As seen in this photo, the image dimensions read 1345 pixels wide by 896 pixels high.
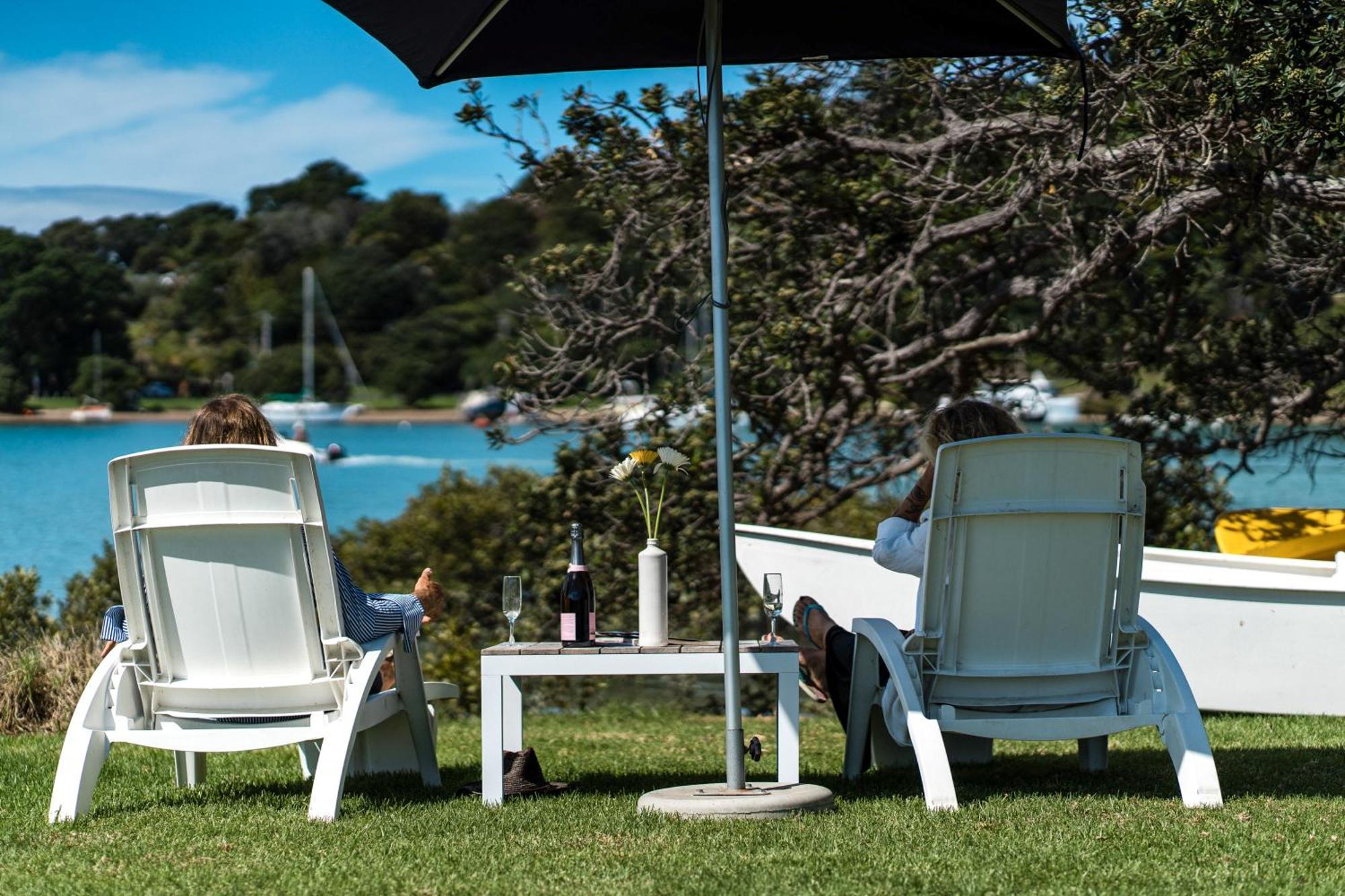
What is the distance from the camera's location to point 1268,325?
9.18m

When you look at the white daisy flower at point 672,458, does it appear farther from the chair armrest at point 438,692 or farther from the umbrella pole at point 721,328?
the chair armrest at point 438,692

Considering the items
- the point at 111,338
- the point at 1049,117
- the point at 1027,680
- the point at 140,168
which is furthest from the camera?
the point at 140,168

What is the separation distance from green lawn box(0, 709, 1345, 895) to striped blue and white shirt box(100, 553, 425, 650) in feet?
1.52

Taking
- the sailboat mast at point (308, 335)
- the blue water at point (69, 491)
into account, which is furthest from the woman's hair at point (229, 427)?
the sailboat mast at point (308, 335)

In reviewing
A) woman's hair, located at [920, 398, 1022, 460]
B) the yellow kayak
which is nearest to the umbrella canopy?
woman's hair, located at [920, 398, 1022, 460]

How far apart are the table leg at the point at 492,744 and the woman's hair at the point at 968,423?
1420 millimetres

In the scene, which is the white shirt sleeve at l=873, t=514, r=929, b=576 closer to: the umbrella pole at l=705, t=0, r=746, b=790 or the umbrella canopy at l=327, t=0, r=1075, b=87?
the umbrella pole at l=705, t=0, r=746, b=790

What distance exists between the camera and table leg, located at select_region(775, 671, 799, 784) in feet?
13.5

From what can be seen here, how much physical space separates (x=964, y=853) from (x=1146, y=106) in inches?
183

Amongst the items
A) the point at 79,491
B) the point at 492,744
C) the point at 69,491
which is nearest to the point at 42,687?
the point at 492,744

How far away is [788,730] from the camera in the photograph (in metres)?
4.14

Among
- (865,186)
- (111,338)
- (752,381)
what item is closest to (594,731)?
(752,381)

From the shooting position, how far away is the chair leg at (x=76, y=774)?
398 cm

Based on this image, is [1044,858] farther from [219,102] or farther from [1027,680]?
[219,102]
